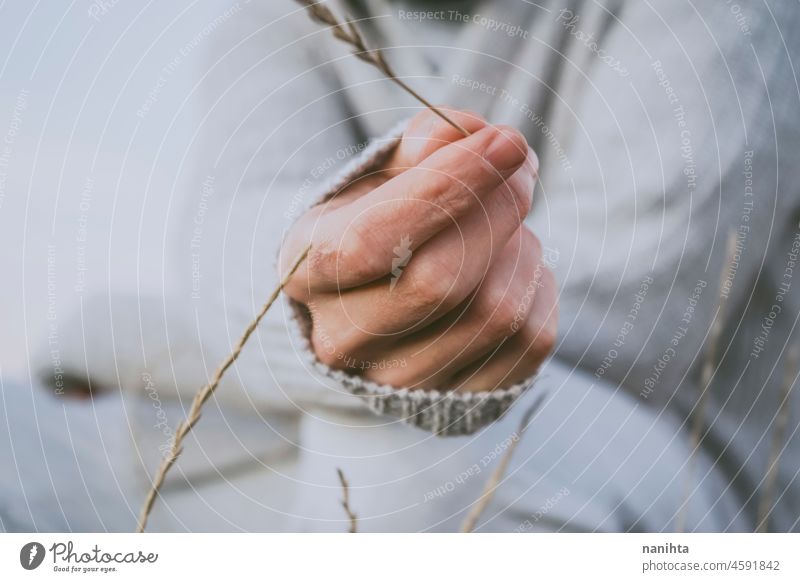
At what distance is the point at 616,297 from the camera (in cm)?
53

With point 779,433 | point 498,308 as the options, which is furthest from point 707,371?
point 498,308

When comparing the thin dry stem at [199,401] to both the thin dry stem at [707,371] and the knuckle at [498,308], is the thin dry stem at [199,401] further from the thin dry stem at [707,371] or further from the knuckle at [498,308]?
the thin dry stem at [707,371]

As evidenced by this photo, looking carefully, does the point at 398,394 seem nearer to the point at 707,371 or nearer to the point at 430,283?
the point at 430,283

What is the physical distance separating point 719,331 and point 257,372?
0.35m

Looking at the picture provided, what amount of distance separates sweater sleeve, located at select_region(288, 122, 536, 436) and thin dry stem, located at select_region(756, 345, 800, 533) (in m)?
0.22

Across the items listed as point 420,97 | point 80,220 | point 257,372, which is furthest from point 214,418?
point 420,97

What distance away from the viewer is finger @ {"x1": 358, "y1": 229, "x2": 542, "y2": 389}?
1.54 ft

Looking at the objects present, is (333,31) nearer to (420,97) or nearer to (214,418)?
(420,97)

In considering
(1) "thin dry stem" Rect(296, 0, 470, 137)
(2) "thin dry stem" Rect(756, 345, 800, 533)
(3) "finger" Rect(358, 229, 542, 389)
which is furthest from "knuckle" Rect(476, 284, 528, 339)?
(2) "thin dry stem" Rect(756, 345, 800, 533)

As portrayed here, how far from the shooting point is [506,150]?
466mm

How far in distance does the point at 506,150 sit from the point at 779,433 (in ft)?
1.04

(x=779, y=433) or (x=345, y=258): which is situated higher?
(x=345, y=258)

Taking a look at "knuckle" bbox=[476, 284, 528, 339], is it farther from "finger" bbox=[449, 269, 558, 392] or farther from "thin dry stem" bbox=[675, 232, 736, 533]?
"thin dry stem" bbox=[675, 232, 736, 533]

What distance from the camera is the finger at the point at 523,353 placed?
18.8 inches
